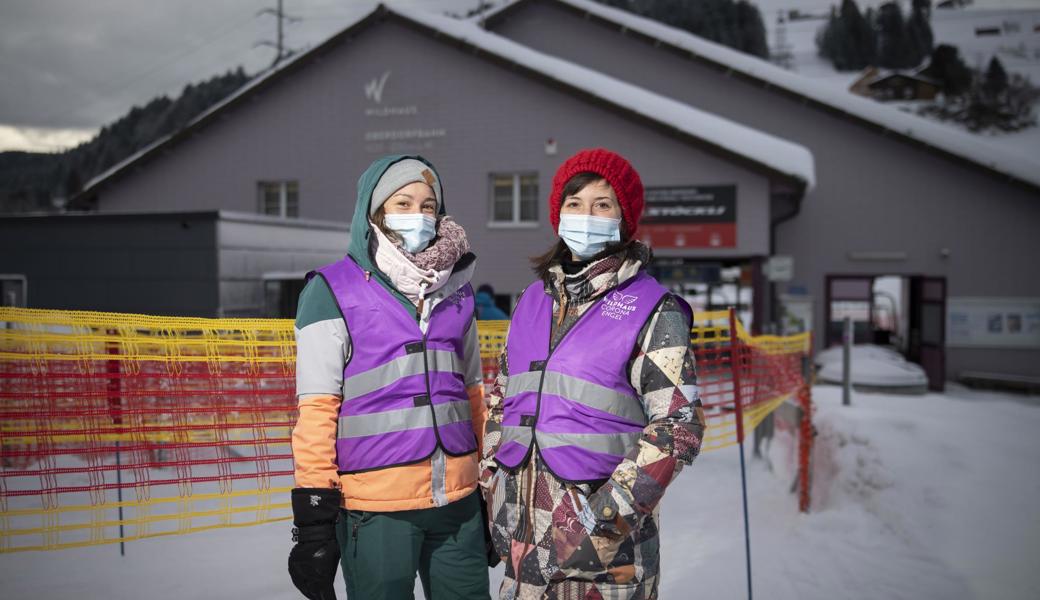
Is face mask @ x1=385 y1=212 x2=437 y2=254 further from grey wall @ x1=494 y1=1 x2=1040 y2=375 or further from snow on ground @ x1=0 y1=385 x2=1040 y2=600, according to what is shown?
grey wall @ x1=494 y1=1 x2=1040 y2=375

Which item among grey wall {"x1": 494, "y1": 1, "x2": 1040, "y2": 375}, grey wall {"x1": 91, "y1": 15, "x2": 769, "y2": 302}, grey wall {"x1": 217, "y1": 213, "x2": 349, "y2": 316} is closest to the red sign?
grey wall {"x1": 91, "y1": 15, "x2": 769, "y2": 302}

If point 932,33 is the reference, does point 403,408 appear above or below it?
below

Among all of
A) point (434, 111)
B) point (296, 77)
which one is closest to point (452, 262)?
point (434, 111)

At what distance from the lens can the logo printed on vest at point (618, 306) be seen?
6.94ft

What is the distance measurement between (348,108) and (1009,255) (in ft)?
51.3

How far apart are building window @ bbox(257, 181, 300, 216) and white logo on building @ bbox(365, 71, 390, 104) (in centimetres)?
277

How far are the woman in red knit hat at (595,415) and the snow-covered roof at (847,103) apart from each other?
16.3 m

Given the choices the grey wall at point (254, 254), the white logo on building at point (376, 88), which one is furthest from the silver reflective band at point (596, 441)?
the white logo on building at point (376, 88)

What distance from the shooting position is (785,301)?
14.4 m

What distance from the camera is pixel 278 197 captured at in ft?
54.3

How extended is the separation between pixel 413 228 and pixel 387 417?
2.21 ft

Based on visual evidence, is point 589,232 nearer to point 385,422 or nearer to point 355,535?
point 385,422

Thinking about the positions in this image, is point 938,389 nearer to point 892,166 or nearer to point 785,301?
point 785,301

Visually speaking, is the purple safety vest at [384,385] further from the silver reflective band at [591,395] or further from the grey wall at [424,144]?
the grey wall at [424,144]
